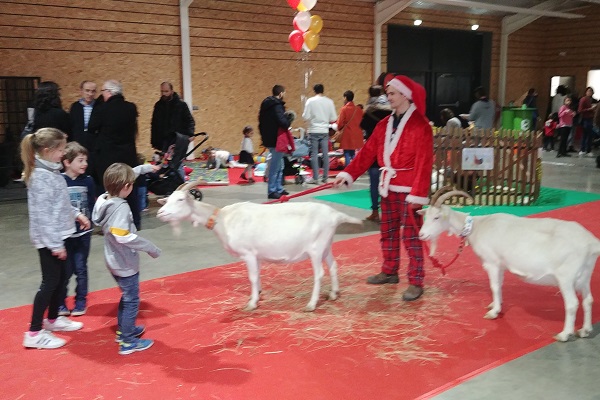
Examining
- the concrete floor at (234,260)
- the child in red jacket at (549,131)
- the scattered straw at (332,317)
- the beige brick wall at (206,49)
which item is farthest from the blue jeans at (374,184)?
the child in red jacket at (549,131)

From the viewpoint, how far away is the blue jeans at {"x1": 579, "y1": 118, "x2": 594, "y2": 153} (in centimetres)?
1555

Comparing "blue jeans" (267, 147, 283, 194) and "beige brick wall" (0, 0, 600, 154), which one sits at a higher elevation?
"beige brick wall" (0, 0, 600, 154)

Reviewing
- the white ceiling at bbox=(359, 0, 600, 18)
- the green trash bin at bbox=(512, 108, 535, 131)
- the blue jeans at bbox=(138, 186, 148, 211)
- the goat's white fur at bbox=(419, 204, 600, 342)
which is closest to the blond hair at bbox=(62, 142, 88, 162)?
the goat's white fur at bbox=(419, 204, 600, 342)

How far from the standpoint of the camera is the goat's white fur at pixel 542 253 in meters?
3.86

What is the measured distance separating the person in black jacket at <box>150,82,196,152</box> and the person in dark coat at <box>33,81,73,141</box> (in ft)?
6.90

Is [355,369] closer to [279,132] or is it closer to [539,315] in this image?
[539,315]

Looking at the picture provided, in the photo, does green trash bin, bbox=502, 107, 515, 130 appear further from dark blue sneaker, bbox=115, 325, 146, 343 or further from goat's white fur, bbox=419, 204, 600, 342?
dark blue sneaker, bbox=115, 325, 146, 343

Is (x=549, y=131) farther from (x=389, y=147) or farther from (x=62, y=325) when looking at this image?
(x=62, y=325)

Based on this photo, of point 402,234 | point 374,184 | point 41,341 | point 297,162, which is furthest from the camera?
point 297,162

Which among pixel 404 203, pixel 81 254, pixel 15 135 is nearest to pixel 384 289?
pixel 404 203

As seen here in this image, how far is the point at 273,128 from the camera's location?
9.46 meters

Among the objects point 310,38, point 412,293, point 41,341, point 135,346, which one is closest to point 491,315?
point 412,293

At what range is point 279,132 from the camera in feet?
31.0

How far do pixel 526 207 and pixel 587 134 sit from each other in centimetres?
849
